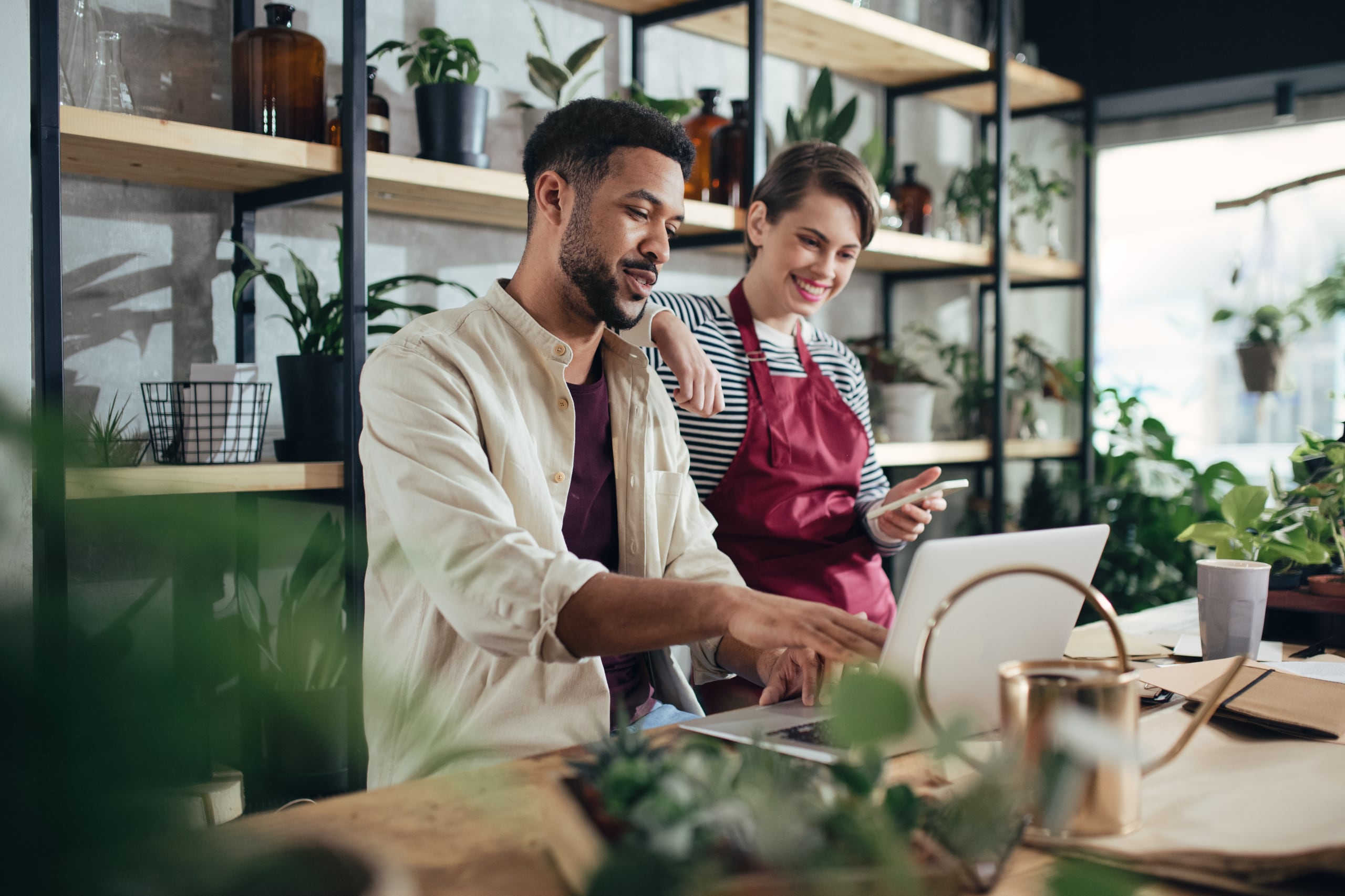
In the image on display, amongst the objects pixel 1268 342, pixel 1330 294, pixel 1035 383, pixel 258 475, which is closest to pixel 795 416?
pixel 258 475

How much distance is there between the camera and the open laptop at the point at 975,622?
82cm

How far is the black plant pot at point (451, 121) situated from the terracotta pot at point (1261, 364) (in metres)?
2.64

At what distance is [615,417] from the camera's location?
59.7 inches

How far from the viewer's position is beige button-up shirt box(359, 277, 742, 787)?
1079 mm

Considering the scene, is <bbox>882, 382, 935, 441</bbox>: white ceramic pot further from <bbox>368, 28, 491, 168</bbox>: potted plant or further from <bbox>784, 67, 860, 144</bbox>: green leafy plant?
<bbox>368, 28, 491, 168</bbox>: potted plant

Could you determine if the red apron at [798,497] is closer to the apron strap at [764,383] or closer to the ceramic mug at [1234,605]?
the apron strap at [764,383]

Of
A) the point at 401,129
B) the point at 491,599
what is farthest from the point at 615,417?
the point at 401,129

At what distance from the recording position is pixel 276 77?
184cm

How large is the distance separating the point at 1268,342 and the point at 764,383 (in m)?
2.20

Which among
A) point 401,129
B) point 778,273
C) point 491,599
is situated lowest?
point 491,599

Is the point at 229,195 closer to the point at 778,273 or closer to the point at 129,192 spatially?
the point at 129,192

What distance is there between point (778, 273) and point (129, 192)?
1.20 m

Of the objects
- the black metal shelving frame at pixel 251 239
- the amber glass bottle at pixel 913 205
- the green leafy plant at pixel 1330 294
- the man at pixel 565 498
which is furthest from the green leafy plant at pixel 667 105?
the green leafy plant at pixel 1330 294

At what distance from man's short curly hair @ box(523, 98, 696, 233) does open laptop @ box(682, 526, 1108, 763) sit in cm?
83
